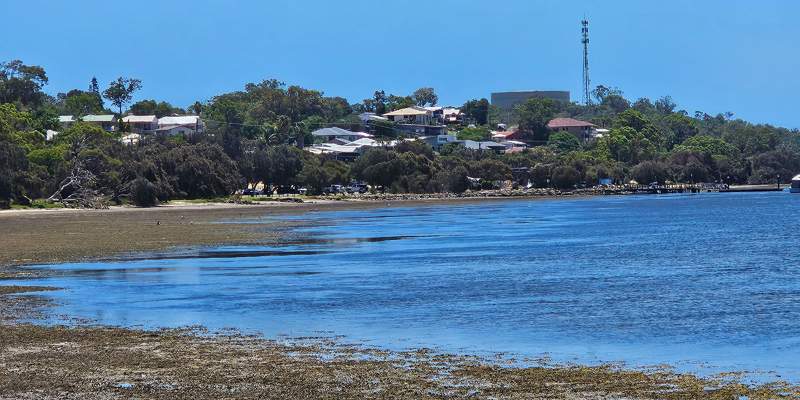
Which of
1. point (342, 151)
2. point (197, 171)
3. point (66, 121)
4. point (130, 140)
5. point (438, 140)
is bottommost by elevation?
point (197, 171)

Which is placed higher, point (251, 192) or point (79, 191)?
point (79, 191)

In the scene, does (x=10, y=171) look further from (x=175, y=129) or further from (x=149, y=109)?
(x=149, y=109)

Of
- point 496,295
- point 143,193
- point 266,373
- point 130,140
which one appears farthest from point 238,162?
point 266,373

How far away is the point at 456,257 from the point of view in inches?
1750

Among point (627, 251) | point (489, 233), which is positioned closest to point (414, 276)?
point (627, 251)

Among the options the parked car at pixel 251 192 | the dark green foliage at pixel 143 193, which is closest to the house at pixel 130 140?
the parked car at pixel 251 192

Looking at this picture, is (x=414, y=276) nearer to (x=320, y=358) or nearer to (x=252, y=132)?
(x=320, y=358)

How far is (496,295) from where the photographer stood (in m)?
30.4

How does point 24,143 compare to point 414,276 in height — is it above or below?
above

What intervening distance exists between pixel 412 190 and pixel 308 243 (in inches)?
3477

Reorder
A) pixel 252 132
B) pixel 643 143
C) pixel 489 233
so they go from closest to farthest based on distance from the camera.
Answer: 1. pixel 489 233
2. pixel 252 132
3. pixel 643 143

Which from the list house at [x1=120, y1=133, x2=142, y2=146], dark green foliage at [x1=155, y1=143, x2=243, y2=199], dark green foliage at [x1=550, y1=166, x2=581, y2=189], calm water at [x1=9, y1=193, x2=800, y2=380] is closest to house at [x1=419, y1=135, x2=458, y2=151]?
dark green foliage at [x1=550, y1=166, x2=581, y2=189]

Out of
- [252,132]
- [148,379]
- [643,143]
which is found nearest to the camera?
[148,379]

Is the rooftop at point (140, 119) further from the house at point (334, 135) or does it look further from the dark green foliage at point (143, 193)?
the dark green foliage at point (143, 193)
